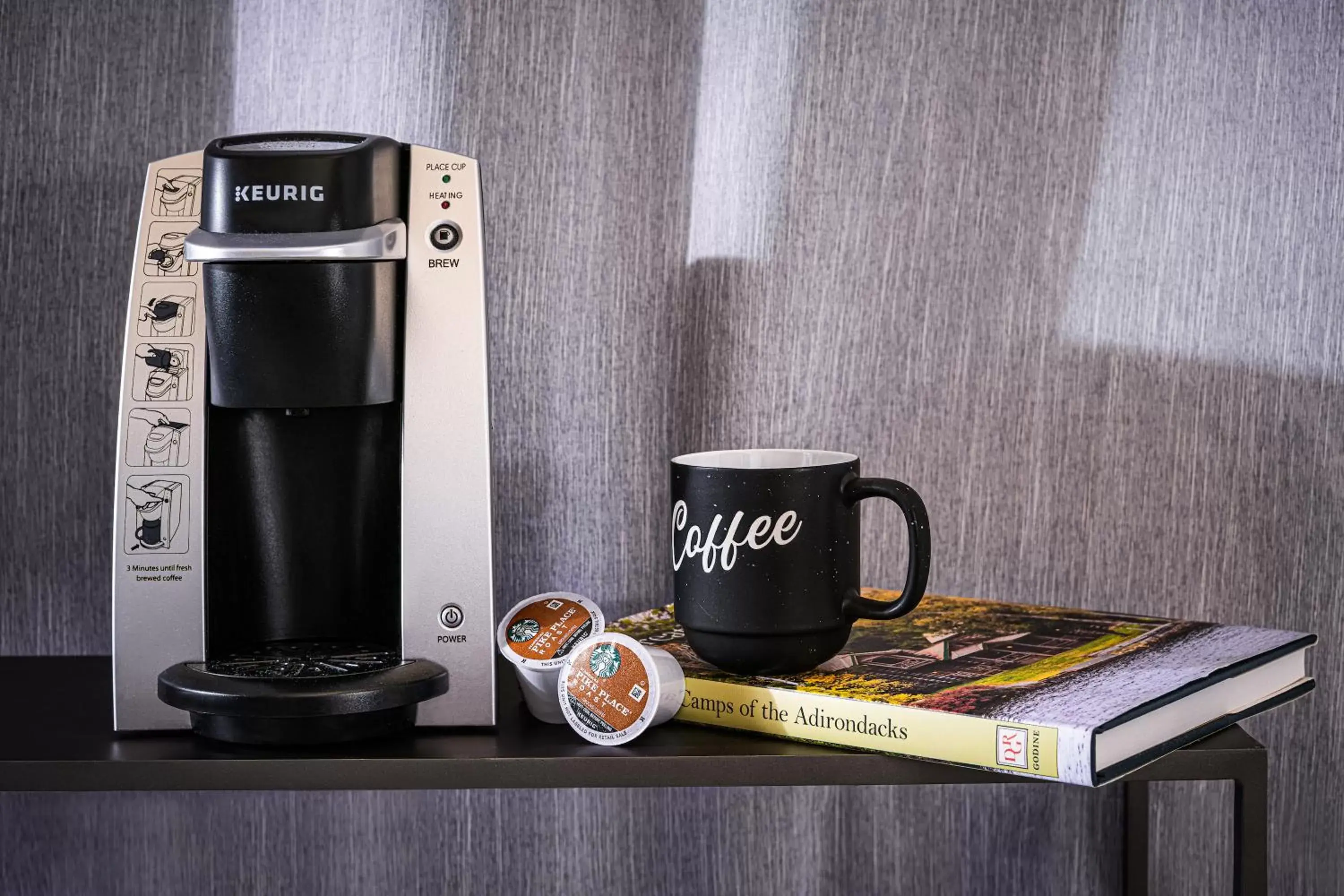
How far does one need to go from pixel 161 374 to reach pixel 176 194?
4.7 inches

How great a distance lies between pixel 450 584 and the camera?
0.70 metres

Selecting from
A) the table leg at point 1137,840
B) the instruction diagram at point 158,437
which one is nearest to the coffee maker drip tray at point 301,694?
the instruction diagram at point 158,437

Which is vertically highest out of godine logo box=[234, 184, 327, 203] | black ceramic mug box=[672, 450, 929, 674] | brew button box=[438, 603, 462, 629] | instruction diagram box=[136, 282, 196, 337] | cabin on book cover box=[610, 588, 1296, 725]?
godine logo box=[234, 184, 327, 203]

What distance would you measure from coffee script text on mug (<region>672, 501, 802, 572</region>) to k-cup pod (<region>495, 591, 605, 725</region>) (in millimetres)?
97

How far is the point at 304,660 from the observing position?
687 mm

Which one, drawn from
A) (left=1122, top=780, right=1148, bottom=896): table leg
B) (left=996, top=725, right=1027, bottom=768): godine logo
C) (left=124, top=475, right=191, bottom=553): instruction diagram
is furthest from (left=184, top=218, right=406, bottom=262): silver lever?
(left=1122, top=780, right=1148, bottom=896): table leg

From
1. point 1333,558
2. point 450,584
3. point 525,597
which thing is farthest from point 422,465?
point 1333,558

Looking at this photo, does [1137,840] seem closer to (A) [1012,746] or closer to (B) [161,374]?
(A) [1012,746]

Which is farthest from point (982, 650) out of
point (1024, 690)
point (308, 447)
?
point (308, 447)

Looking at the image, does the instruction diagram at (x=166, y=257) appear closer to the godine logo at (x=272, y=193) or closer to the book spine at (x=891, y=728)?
the godine logo at (x=272, y=193)

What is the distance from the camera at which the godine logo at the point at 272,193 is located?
2.15ft

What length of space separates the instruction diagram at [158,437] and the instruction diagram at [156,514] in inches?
0.4

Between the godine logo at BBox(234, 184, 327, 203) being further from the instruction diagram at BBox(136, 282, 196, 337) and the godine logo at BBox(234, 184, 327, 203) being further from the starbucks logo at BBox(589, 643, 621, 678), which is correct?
the starbucks logo at BBox(589, 643, 621, 678)

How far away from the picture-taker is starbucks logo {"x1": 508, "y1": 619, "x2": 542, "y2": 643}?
74cm
